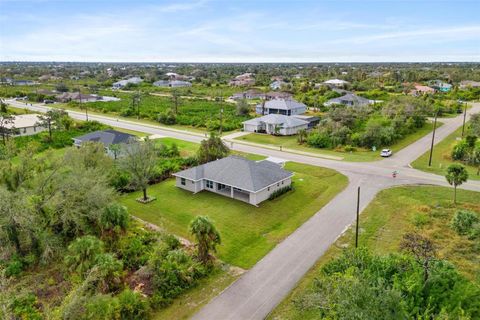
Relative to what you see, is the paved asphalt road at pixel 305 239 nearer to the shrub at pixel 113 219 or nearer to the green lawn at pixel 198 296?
the green lawn at pixel 198 296

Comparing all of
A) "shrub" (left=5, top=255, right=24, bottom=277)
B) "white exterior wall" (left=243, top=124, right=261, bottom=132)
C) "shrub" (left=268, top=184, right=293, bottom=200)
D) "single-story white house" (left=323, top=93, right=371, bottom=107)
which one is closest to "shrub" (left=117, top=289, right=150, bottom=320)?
"shrub" (left=5, top=255, right=24, bottom=277)

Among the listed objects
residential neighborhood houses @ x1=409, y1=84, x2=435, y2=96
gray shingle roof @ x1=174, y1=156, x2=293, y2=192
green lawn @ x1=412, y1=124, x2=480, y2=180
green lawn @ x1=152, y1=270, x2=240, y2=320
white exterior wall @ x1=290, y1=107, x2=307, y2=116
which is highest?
residential neighborhood houses @ x1=409, y1=84, x2=435, y2=96

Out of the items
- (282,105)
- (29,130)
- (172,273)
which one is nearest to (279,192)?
(172,273)

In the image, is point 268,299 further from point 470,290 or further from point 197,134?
point 197,134

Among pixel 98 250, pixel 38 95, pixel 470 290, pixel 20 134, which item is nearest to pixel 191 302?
pixel 98 250

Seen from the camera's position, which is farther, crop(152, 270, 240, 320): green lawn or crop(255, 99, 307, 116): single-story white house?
crop(255, 99, 307, 116): single-story white house

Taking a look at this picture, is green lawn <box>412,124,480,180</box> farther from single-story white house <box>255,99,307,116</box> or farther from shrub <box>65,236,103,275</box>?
shrub <box>65,236,103,275</box>
